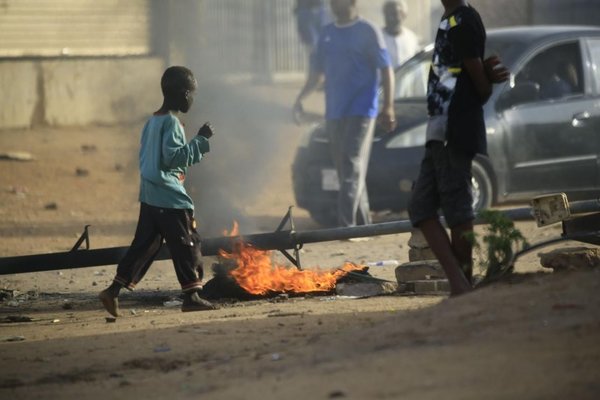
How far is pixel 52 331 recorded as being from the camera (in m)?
7.83

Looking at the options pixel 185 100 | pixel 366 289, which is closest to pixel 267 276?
pixel 366 289

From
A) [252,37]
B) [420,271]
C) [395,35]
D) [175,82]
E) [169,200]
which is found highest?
[252,37]

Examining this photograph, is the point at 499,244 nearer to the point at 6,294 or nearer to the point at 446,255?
the point at 446,255

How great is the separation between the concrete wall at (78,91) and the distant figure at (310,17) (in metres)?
3.23

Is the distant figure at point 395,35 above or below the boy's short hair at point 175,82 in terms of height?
above

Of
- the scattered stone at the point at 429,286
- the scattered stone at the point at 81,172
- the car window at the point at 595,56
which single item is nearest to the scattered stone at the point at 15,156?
the scattered stone at the point at 81,172

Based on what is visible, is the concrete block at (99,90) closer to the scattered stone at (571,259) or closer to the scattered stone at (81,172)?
the scattered stone at (81,172)

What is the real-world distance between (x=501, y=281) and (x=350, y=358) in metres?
1.76

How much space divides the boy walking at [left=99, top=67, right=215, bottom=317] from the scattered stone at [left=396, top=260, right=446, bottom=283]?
4.56 ft

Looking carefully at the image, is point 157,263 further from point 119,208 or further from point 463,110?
point 463,110

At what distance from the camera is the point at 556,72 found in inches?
508

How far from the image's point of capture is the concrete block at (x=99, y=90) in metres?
21.1

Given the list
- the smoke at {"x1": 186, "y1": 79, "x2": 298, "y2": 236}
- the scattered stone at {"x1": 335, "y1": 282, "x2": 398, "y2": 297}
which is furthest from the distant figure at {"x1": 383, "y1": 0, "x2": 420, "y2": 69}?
the scattered stone at {"x1": 335, "y1": 282, "x2": 398, "y2": 297}

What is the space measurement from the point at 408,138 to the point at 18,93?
32.7 feet
